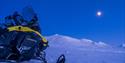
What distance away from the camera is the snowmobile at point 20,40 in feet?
31.8

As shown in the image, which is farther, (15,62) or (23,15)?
(23,15)

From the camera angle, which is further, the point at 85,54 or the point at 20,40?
the point at 85,54

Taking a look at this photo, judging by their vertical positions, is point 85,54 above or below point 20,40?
above

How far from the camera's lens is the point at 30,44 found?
33.0ft

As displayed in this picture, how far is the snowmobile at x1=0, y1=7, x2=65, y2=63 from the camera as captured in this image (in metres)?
9.70

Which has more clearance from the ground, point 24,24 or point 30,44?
point 24,24

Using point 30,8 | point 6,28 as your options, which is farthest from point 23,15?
point 6,28

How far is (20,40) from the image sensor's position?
9898 mm

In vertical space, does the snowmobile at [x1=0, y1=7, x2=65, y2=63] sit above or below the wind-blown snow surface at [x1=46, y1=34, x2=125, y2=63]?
below

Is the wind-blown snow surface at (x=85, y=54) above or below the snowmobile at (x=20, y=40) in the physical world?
above

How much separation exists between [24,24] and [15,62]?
1.30m

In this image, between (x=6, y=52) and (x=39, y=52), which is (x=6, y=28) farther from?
(x=39, y=52)

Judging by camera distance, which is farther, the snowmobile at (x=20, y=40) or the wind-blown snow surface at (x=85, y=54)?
the wind-blown snow surface at (x=85, y=54)

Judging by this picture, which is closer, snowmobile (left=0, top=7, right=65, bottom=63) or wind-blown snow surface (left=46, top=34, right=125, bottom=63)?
snowmobile (left=0, top=7, right=65, bottom=63)
